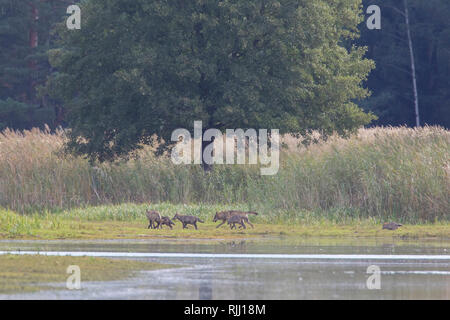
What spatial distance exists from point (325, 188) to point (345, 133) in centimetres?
815

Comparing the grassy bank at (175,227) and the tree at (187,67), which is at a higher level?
the tree at (187,67)

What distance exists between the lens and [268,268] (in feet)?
40.6

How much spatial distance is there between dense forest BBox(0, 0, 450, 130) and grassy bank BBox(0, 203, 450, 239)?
120ft

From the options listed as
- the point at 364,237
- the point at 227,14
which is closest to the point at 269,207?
the point at 364,237

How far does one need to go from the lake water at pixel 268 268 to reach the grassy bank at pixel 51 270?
0.38 m

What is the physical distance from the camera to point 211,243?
55.3 ft

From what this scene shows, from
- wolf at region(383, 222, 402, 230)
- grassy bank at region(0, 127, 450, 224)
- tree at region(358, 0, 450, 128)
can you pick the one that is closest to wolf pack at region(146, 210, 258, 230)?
grassy bank at region(0, 127, 450, 224)

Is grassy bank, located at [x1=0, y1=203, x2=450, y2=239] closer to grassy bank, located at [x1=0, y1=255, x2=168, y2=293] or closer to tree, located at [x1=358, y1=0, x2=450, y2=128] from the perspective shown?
grassy bank, located at [x1=0, y1=255, x2=168, y2=293]

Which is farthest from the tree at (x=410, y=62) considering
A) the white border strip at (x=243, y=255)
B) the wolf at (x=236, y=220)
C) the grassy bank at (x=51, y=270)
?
the grassy bank at (x=51, y=270)

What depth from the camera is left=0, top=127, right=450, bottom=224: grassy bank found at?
21844mm

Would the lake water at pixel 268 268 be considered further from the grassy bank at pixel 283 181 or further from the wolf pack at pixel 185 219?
the grassy bank at pixel 283 181

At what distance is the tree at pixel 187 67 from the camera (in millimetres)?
28062

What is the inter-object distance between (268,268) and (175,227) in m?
8.06
